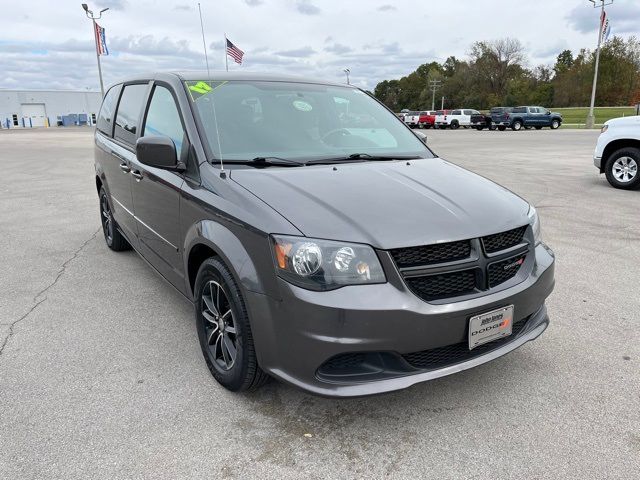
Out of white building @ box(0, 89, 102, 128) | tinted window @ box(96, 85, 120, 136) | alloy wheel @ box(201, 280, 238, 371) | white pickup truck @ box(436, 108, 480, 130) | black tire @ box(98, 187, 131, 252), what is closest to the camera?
alloy wheel @ box(201, 280, 238, 371)

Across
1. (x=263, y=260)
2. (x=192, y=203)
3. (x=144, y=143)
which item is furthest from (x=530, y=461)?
(x=144, y=143)

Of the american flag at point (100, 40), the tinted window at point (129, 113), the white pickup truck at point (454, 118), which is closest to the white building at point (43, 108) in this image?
the american flag at point (100, 40)

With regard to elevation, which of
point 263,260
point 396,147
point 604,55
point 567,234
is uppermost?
point 604,55

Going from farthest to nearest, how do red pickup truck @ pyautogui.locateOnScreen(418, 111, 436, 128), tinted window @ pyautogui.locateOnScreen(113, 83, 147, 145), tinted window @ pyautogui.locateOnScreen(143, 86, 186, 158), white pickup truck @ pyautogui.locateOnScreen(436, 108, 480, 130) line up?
red pickup truck @ pyautogui.locateOnScreen(418, 111, 436, 128), white pickup truck @ pyautogui.locateOnScreen(436, 108, 480, 130), tinted window @ pyautogui.locateOnScreen(113, 83, 147, 145), tinted window @ pyautogui.locateOnScreen(143, 86, 186, 158)

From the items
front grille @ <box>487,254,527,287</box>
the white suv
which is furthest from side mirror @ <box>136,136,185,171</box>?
the white suv

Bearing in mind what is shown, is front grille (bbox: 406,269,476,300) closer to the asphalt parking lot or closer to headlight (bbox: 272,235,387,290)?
headlight (bbox: 272,235,387,290)

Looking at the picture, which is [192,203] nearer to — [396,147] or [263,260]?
[263,260]

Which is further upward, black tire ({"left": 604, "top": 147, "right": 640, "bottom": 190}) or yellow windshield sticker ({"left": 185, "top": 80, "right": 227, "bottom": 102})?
yellow windshield sticker ({"left": 185, "top": 80, "right": 227, "bottom": 102})

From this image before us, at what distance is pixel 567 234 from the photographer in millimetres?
6398

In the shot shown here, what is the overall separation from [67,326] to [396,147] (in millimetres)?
2762

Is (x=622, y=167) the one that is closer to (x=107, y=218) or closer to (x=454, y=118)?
(x=107, y=218)

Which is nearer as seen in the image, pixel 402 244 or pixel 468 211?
pixel 402 244

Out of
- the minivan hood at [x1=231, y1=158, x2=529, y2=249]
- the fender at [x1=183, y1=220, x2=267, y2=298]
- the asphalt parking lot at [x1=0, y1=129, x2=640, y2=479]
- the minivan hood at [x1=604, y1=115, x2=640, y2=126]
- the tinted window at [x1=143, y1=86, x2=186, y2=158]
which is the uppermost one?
the tinted window at [x1=143, y1=86, x2=186, y2=158]

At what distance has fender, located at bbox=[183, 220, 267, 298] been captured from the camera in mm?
2480
